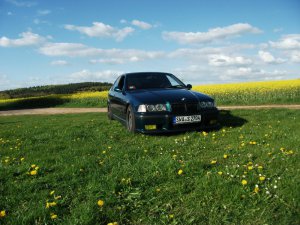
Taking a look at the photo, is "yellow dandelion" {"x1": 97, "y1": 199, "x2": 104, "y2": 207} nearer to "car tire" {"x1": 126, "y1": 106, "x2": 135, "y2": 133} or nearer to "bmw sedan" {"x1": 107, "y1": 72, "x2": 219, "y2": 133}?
"bmw sedan" {"x1": 107, "y1": 72, "x2": 219, "y2": 133}

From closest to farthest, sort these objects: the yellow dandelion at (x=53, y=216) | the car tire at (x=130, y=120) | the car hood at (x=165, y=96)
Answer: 1. the yellow dandelion at (x=53, y=216)
2. the car hood at (x=165, y=96)
3. the car tire at (x=130, y=120)

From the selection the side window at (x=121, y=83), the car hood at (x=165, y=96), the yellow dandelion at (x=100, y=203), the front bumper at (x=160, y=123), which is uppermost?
the side window at (x=121, y=83)

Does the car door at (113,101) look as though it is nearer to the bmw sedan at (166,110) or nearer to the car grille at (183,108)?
the bmw sedan at (166,110)

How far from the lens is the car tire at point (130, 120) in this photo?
716 cm

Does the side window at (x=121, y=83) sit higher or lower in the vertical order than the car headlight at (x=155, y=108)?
higher

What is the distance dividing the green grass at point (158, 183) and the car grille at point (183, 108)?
94cm

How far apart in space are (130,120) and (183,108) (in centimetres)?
134

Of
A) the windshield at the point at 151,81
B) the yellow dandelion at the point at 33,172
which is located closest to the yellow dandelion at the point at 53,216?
the yellow dandelion at the point at 33,172

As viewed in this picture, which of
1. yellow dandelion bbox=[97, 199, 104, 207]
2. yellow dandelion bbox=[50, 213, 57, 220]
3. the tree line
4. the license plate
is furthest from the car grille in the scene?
the tree line

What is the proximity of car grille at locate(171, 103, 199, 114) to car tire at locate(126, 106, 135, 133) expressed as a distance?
0.97m

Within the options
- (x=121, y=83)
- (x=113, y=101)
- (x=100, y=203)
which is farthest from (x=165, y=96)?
(x=100, y=203)

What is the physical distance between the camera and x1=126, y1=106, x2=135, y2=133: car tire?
7156mm

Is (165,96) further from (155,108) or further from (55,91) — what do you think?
(55,91)

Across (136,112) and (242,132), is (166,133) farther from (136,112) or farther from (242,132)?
(242,132)
